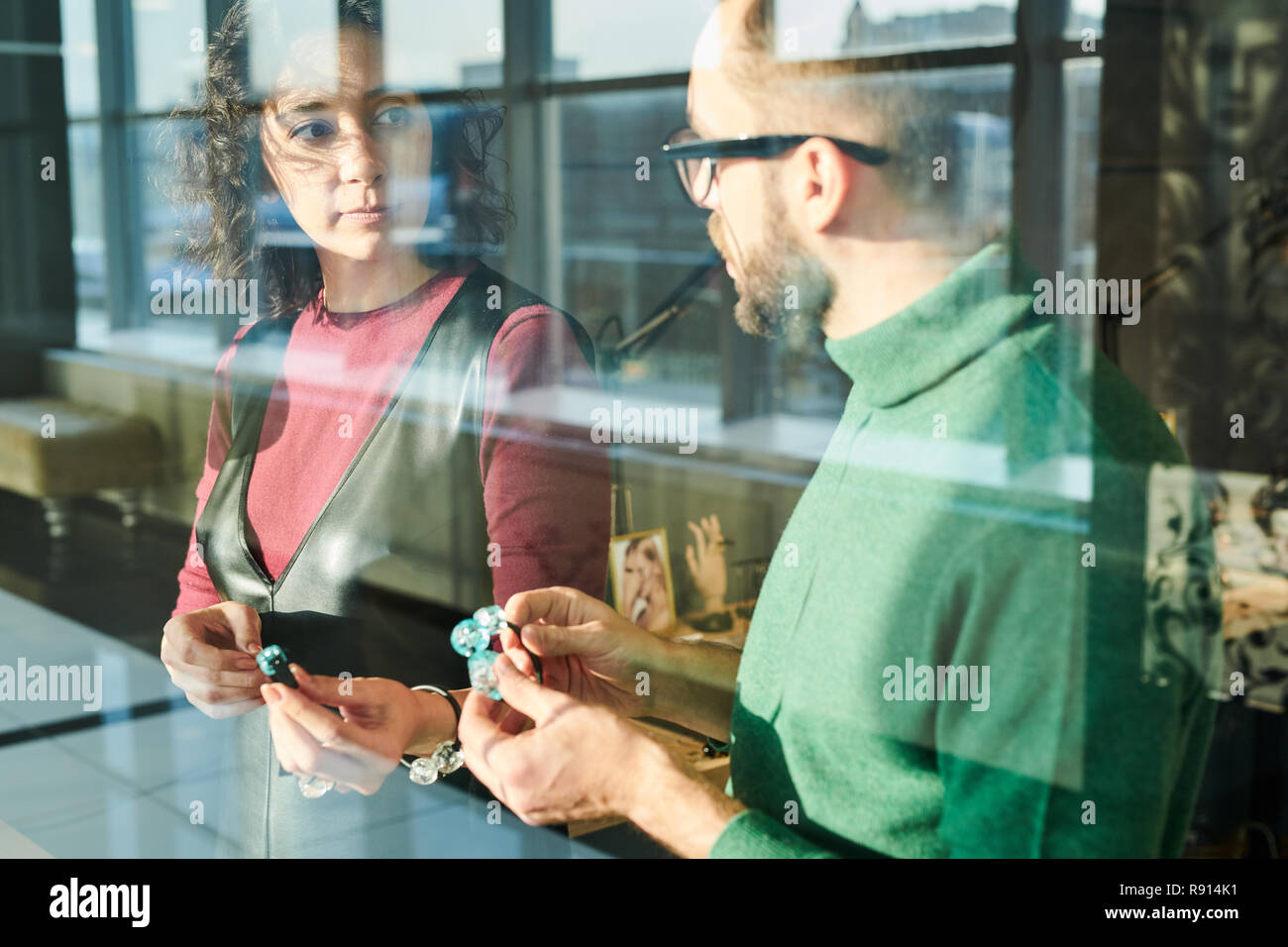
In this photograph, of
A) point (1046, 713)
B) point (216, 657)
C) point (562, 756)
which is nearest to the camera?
point (1046, 713)

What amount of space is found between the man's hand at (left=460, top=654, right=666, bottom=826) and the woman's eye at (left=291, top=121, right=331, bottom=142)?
878mm

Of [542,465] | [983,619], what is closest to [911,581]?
[983,619]

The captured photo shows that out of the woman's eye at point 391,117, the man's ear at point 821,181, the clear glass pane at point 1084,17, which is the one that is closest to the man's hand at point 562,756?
the man's ear at point 821,181

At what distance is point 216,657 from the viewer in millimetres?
1991

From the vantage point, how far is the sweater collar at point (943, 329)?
1.46m

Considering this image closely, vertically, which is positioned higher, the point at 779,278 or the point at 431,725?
the point at 779,278

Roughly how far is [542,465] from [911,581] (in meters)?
0.63

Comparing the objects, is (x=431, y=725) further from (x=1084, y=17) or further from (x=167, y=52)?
(x=1084, y=17)

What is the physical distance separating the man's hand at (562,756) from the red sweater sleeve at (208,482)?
589 millimetres

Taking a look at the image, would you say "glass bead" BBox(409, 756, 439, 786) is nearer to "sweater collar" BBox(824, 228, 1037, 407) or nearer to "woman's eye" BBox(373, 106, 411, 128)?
"sweater collar" BBox(824, 228, 1037, 407)

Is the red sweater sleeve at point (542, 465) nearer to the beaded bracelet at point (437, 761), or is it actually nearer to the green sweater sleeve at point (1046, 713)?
the beaded bracelet at point (437, 761)
